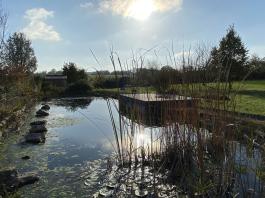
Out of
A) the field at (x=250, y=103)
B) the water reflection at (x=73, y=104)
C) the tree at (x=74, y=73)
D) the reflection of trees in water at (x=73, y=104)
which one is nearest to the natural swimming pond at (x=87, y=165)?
the field at (x=250, y=103)

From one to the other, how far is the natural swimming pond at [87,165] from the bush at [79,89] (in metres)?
14.7

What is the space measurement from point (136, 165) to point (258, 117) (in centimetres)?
425

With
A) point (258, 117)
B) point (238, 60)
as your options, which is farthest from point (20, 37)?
point (258, 117)

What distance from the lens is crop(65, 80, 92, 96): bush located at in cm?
2369

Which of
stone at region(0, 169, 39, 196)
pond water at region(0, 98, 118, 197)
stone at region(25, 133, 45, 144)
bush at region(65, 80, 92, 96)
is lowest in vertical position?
pond water at region(0, 98, 118, 197)

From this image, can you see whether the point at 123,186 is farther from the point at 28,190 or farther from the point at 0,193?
the point at 0,193

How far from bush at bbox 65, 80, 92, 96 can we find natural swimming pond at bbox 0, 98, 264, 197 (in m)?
14.7

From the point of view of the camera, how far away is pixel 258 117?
8016 mm

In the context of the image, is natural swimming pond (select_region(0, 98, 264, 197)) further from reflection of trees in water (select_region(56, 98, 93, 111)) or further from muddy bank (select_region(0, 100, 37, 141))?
reflection of trees in water (select_region(56, 98, 93, 111))

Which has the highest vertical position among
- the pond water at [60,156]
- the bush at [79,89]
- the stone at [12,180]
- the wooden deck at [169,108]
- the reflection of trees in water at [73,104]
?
the wooden deck at [169,108]

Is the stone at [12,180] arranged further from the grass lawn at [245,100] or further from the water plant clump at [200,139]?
the grass lawn at [245,100]

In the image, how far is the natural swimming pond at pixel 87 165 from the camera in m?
3.58

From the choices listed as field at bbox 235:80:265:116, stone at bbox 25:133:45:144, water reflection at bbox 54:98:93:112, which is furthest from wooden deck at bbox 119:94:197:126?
water reflection at bbox 54:98:93:112

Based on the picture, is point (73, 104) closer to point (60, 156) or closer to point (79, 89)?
point (79, 89)
